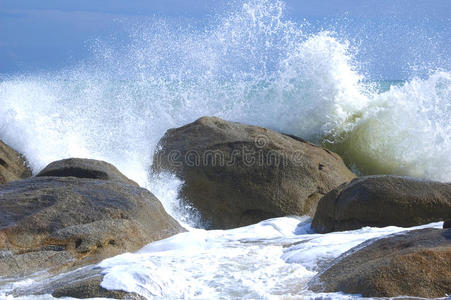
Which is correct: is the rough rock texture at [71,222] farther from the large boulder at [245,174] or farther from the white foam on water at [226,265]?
the large boulder at [245,174]

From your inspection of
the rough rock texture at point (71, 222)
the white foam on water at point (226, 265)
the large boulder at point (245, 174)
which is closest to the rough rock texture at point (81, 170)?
the rough rock texture at point (71, 222)

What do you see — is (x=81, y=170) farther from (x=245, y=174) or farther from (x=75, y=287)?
(x=75, y=287)

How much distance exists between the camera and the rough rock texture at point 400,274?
2.94 meters

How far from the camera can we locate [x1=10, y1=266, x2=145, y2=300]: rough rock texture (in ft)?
10.8

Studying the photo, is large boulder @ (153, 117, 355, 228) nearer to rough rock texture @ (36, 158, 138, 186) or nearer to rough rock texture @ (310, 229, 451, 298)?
rough rock texture @ (36, 158, 138, 186)

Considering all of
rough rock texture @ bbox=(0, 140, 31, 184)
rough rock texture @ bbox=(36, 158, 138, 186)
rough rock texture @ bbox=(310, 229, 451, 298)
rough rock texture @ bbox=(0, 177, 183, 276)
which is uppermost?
rough rock texture @ bbox=(0, 140, 31, 184)

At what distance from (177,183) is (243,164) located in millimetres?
805

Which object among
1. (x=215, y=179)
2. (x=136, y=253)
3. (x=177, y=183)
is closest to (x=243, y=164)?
(x=215, y=179)

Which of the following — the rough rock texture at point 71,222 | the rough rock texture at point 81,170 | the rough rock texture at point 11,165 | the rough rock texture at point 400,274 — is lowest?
the rough rock texture at point 400,274

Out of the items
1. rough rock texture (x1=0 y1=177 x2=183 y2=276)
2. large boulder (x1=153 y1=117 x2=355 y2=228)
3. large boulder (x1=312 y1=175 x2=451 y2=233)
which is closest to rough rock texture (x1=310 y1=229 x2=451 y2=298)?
rough rock texture (x1=0 y1=177 x2=183 y2=276)

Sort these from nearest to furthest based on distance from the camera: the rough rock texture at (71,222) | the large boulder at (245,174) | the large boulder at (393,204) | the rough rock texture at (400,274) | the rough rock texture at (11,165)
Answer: the rough rock texture at (400,274) → the rough rock texture at (71,222) → the large boulder at (393,204) → the large boulder at (245,174) → the rough rock texture at (11,165)

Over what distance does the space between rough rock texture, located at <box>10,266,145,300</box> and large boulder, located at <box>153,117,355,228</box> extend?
9.96ft

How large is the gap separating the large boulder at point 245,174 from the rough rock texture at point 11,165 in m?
1.83

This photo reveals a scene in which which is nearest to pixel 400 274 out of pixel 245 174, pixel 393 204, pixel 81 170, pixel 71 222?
pixel 393 204
